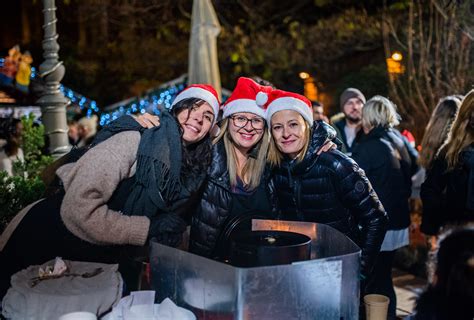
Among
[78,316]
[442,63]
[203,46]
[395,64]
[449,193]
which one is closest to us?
[78,316]

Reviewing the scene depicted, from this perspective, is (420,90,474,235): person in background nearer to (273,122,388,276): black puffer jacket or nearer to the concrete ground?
(273,122,388,276): black puffer jacket

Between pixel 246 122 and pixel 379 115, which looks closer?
pixel 246 122

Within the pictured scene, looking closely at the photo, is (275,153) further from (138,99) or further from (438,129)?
(138,99)

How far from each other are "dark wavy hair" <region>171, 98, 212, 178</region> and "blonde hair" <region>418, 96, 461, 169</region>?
2345mm

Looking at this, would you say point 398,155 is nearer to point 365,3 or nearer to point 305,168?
point 305,168

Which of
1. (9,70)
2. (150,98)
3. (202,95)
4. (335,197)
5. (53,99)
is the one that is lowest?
(335,197)

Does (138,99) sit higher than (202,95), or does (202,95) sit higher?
(138,99)

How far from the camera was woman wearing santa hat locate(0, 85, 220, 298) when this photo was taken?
2375 millimetres

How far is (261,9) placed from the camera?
48.8 feet

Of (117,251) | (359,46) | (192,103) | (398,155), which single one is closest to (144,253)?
(117,251)

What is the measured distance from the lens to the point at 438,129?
4750 mm

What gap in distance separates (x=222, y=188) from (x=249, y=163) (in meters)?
0.25

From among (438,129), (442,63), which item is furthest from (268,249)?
(442,63)

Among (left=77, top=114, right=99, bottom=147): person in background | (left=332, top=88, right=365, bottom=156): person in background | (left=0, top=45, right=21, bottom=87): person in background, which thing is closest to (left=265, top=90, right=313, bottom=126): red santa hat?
(left=332, top=88, right=365, bottom=156): person in background
